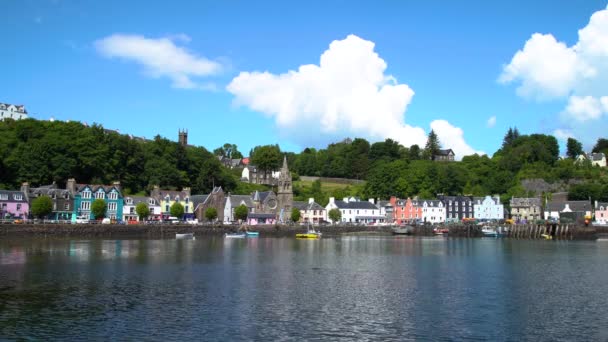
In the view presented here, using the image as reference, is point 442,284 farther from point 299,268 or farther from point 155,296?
point 155,296

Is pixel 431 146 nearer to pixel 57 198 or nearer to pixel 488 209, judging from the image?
pixel 488 209

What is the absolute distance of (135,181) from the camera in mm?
111312

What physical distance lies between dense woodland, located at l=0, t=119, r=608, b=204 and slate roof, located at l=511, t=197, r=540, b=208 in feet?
17.0

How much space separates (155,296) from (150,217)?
7048 cm

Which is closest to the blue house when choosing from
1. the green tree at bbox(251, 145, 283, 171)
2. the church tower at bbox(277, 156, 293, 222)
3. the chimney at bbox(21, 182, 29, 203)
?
the chimney at bbox(21, 182, 29, 203)

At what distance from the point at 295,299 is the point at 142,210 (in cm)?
6765

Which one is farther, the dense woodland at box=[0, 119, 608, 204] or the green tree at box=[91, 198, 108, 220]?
the dense woodland at box=[0, 119, 608, 204]

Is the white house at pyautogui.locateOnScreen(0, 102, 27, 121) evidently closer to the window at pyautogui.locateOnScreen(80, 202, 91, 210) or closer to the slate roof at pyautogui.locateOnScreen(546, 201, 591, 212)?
the window at pyautogui.locateOnScreen(80, 202, 91, 210)

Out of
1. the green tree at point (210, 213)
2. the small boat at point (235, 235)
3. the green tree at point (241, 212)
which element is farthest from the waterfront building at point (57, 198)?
the green tree at point (241, 212)

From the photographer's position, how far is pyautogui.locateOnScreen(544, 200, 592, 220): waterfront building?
115 m

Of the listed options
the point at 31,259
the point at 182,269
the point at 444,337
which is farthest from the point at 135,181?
the point at 444,337

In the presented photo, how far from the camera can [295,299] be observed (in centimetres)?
2916

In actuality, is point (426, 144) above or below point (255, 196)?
above

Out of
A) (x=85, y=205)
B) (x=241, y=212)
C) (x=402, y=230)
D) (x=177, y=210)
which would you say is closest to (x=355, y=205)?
(x=402, y=230)
